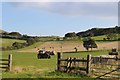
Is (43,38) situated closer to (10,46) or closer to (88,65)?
(10,46)

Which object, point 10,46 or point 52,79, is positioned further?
point 10,46

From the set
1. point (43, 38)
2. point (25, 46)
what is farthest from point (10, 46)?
point (43, 38)

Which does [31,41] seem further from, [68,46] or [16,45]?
[68,46]

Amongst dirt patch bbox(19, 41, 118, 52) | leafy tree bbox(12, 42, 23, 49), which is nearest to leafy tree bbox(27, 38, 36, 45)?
leafy tree bbox(12, 42, 23, 49)

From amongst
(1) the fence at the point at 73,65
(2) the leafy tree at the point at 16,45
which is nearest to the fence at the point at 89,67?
(1) the fence at the point at 73,65

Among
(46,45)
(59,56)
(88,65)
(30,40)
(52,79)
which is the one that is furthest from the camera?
(30,40)

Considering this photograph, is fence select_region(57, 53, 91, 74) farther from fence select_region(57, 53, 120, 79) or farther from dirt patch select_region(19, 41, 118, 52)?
dirt patch select_region(19, 41, 118, 52)

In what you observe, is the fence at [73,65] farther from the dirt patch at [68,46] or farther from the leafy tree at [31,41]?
the leafy tree at [31,41]

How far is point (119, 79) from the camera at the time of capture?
796 inches

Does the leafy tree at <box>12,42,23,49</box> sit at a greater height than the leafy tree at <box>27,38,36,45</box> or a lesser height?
lesser

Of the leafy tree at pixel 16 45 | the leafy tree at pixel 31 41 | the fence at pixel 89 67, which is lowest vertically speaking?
the fence at pixel 89 67

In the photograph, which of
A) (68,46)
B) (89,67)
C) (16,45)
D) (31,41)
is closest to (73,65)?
(89,67)

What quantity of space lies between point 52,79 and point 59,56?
6145 millimetres

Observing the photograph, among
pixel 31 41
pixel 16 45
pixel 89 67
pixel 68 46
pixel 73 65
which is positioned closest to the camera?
pixel 89 67
